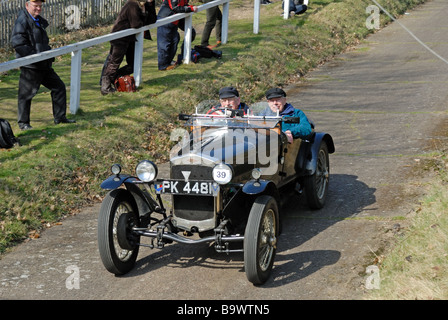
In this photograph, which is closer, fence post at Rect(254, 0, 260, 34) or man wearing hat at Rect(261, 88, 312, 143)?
man wearing hat at Rect(261, 88, 312, 143)

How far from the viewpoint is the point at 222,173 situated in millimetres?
6562

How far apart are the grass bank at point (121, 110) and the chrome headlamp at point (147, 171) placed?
204cm

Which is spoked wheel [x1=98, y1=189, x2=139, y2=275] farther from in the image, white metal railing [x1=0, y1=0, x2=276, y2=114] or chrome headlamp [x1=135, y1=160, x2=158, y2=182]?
white metal railing [x1=0, y1=0, x2=276, y2=114]

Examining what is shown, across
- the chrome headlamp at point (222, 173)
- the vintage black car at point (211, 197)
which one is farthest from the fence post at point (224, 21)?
the chrome headlamp at point (222, 173)

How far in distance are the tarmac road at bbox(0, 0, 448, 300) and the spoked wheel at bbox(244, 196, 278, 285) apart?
0.18 m

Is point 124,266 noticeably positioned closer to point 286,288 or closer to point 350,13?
point 286,288

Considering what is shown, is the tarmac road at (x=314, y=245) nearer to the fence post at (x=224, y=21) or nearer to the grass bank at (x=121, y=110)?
the grass bank at (x=121, y=110)

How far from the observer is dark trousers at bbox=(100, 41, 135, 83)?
12.5 meters

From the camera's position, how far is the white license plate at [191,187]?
21.9 ft

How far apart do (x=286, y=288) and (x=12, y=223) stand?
3.66 metres

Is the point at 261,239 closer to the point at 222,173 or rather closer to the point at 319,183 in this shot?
the point at 222,173

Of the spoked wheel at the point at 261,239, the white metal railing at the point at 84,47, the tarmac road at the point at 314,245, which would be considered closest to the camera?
the spoked wheel at the point at 261,239

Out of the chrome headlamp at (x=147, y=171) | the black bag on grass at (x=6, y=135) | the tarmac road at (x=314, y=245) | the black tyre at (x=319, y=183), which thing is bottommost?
the tarmac road at (x=314, y=245)

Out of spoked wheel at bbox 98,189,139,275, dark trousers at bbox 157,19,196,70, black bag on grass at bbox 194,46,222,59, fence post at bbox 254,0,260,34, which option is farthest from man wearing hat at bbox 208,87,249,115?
fence post at bbox 254,0,260,34
